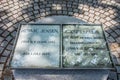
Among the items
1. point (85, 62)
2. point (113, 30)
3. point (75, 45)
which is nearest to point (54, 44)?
point (75, 45)

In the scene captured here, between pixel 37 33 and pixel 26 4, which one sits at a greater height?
pixel 26 4

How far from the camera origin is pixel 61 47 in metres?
4.00

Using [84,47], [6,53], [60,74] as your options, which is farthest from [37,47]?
[6,53]

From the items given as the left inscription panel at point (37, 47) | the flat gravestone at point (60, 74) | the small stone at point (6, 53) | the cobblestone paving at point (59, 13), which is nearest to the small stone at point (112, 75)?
the flat gravestone at point (60, 74)

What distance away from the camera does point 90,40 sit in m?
4.14

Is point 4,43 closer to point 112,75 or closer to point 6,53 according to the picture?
point 6,53

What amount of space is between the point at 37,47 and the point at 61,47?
46 cm

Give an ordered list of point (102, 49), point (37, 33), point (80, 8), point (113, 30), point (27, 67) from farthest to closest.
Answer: point (80, 8) < point (113, 30) < point (37, 33) < point (102, 49) < point (27, 67)

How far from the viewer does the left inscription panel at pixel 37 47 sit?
3773mm

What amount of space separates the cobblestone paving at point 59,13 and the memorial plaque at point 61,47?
0.92m

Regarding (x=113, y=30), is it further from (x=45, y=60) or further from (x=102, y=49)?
(x=45, y=60)

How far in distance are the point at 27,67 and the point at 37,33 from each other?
34.1 inches

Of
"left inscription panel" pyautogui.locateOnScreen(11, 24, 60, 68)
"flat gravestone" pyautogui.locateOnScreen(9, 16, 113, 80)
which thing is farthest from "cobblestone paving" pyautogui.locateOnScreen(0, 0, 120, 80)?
"flat gravestone" pyautogui.locateOnScreen(9, 16, 113, 80)

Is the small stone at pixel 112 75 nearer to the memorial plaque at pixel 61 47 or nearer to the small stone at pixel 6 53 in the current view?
the memorial plaque at pixel 61 47
